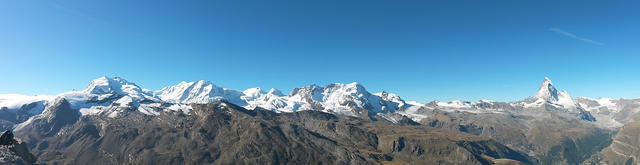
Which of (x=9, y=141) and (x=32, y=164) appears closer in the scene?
(x=9, y=141)

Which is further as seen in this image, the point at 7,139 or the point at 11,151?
the point at 7,139

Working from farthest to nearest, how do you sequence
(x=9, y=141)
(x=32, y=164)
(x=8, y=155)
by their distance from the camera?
(x=32, y=164) < (x=9, y=141) < (x=8, y=155)

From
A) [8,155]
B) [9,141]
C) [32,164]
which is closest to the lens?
[8,155]

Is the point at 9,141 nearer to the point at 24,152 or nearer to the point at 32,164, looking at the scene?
the point at 24,152

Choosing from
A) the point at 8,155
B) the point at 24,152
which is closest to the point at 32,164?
the point at 24,152

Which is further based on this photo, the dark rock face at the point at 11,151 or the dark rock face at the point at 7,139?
the dark rock face at the point at 7,139

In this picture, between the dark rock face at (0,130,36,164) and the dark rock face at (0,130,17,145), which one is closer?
the dark rock face at (0,130,36,164)

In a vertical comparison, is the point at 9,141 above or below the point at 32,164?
above

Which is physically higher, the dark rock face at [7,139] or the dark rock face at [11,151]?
the dark rock face at [7,139]

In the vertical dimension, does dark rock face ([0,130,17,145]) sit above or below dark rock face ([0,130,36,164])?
above

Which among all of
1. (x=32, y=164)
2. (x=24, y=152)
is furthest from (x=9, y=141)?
(x=32, y=164)

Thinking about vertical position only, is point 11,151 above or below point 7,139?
below
